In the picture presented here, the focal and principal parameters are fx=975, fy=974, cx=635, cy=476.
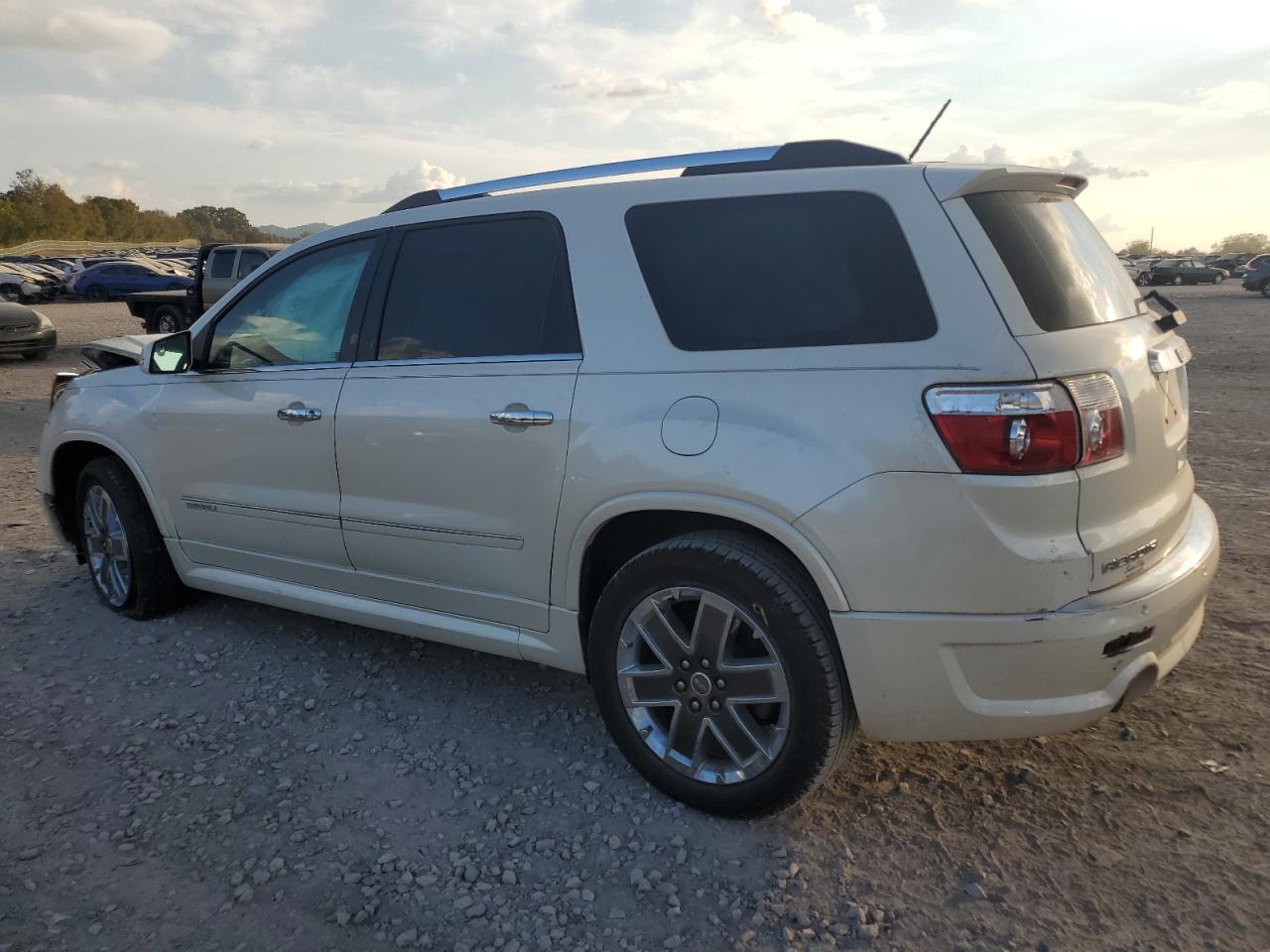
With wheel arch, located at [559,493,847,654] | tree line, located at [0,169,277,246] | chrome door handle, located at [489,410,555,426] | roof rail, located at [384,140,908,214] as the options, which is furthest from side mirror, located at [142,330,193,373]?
tree line, located at [0,169,277,246]

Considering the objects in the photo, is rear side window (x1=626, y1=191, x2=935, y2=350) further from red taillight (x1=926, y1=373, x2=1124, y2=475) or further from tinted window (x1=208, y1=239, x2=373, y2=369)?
tinted window (x1=208, y1=239, x2=373, y2=369)

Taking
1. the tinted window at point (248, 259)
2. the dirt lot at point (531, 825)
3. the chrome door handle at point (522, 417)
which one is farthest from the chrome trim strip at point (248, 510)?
the tinted window at point (248, 259)

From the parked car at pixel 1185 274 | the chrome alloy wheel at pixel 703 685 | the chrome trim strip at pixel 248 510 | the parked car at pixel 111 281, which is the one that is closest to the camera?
the chrome alloy wheel at pixel 703 685

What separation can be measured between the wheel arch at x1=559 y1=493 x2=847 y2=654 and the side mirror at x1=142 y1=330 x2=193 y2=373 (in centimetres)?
226

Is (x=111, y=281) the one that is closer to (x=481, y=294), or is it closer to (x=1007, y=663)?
(x=481, y=294)

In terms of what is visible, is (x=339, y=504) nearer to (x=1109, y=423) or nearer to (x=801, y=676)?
(x=801, y=676)

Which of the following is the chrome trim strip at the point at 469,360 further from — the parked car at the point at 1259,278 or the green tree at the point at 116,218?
the green tree at the point at 116,218

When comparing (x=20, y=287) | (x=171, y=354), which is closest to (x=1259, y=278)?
(x=171, y=354)

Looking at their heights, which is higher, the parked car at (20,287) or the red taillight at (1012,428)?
the red taillight at (1012,428)

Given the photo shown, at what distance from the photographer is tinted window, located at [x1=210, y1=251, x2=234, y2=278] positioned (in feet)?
53.7

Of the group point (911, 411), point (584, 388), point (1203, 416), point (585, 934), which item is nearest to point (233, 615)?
point (584, 388)

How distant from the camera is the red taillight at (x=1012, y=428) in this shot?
2387 millimetres

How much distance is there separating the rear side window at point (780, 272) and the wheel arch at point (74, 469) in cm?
277

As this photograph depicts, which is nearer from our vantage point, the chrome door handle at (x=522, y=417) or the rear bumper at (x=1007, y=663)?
the rear bumper at (x=1007, y=663)
